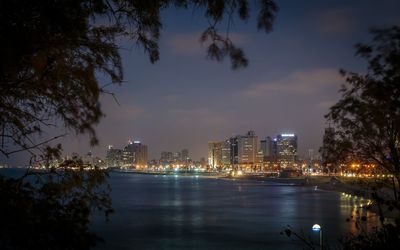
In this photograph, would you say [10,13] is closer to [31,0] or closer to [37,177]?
[31,0]

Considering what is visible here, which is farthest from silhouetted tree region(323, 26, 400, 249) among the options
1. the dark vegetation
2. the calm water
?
the calm water

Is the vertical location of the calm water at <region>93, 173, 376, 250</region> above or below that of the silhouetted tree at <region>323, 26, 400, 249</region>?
below

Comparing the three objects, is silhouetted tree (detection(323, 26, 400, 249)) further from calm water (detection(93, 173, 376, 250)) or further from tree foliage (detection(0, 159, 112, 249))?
calm water (detection(93, 173, 376, 250))

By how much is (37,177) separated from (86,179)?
530 mm

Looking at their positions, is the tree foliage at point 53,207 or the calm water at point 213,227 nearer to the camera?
the tree foliage at point 53,207

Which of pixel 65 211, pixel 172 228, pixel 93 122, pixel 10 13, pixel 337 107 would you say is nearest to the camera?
pixel 10 13

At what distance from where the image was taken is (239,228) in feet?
120

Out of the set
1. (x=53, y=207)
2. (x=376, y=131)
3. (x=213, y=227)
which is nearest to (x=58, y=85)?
(x=53, y=207)

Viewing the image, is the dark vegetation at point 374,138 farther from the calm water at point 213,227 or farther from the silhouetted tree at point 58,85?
the calm water at point 213,227

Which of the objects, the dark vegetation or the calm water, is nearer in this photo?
the dark vegetation

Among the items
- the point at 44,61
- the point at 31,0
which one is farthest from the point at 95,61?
the point at 31,0

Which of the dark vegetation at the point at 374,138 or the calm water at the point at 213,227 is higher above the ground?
the dark vegetation at the point at 374,138

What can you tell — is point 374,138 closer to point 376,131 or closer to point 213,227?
point 376,131

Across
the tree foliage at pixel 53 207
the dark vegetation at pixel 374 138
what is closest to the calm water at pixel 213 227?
the dark vegetation at pixel 374 138
